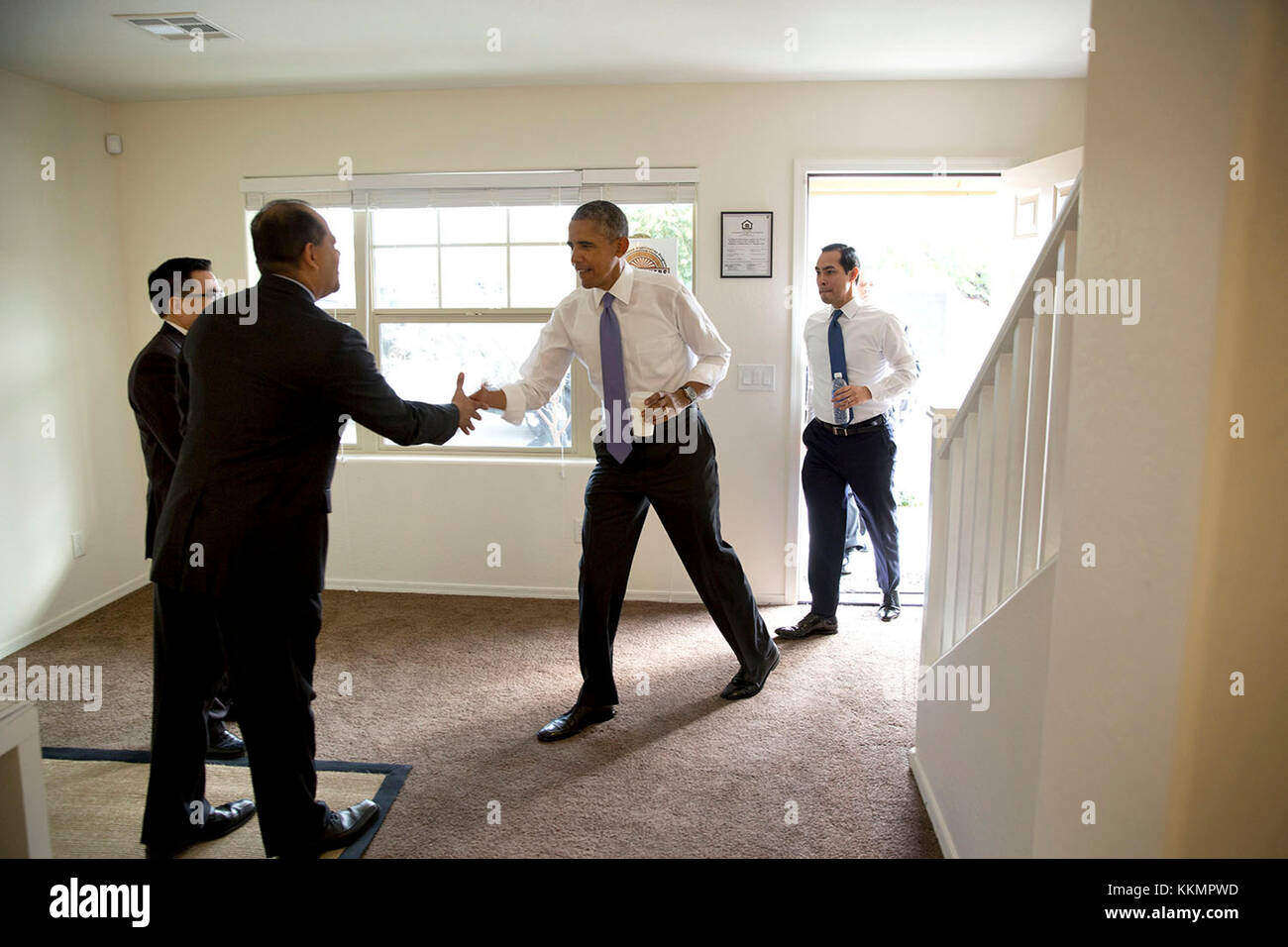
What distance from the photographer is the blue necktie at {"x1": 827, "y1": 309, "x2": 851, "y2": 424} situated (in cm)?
370

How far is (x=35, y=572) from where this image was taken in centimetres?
390

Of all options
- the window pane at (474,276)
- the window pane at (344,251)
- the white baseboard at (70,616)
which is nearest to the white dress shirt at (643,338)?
the window pane at (474,276)

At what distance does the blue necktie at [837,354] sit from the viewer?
3.70 meters

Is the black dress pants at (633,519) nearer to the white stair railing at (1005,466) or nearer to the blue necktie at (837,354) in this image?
the white stair railing at (1005,466)

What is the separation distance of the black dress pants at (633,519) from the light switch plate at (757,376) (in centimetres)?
123

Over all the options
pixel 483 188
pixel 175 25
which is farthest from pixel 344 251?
pixel 175 25

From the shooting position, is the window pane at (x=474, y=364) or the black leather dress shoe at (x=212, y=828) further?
the window pane at (x=474, y=364)

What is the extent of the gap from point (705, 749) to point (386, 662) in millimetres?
1451

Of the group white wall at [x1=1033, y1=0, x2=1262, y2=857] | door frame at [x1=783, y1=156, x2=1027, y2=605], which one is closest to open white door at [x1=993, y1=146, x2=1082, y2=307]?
door frame at [x1=783, y1=156, x2=1027, y2=605]

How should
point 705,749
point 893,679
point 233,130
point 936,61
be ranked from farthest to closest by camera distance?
point 233,130 → point 936,61 → point 893,679 → point 705,749

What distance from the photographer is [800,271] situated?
409cm

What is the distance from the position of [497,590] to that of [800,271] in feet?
6.92
